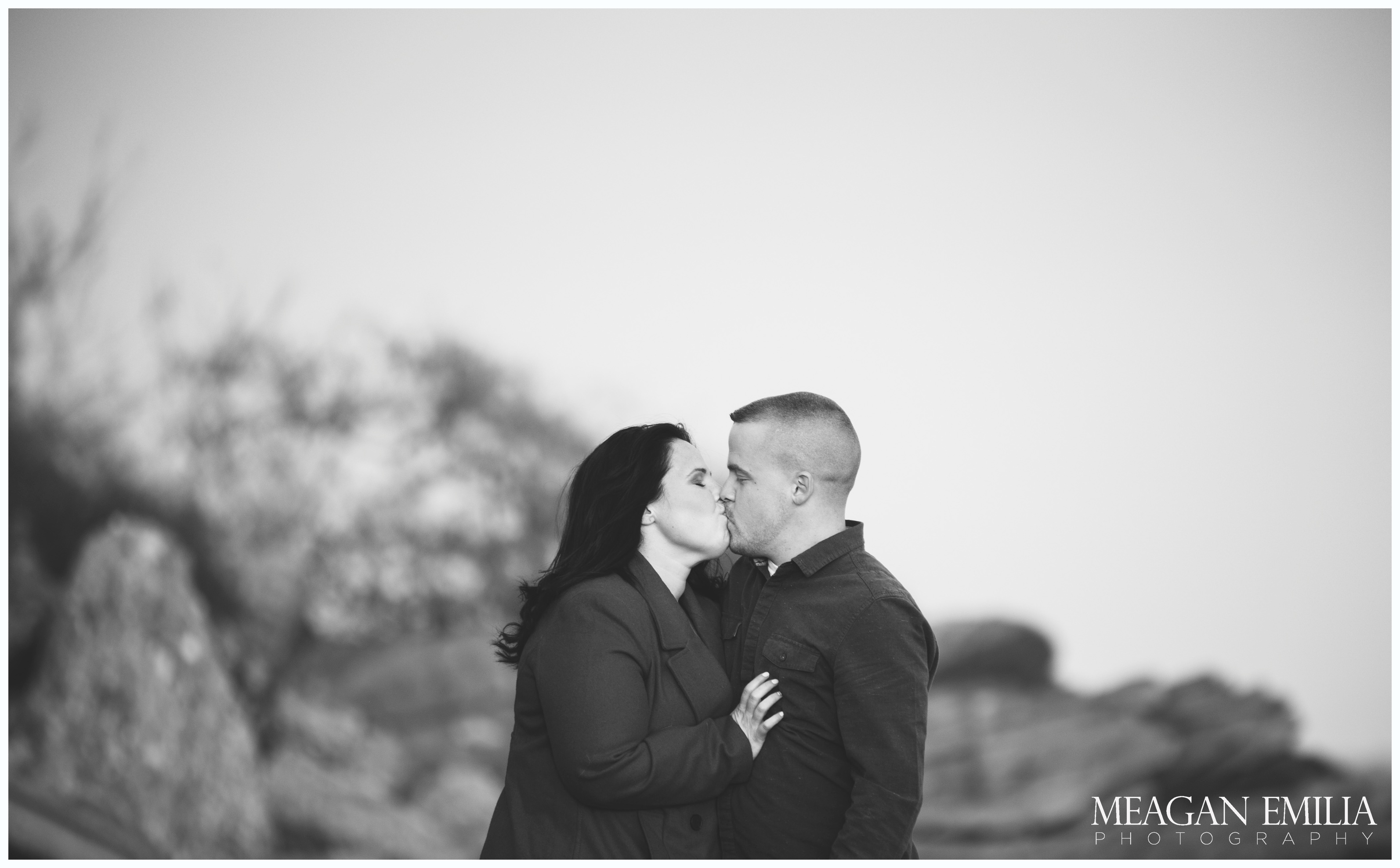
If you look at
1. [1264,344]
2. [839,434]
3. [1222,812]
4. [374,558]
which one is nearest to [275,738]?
[374,558]

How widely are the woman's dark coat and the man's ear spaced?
37 cm

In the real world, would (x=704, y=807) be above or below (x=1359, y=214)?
below

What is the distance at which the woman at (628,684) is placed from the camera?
2117 millimetres

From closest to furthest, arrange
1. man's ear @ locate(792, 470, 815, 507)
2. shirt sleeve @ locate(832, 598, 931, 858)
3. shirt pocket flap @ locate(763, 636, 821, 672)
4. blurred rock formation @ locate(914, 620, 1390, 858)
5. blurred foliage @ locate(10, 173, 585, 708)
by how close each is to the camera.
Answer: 1. shirt sleeve @ locate(832, 598, 931, 858)
2. shirt pocket flap @ locate(763, 636, 821, 672)
3. man's ear @ locate(792, 470, 815, 507)
4. blurred rock formation @ locate(914, 620, 1390, 858)
5. blurred foliage @ locate(10, 173, 585, 708)

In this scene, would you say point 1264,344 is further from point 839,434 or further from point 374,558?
point 374,558

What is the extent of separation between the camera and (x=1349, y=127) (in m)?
5.23

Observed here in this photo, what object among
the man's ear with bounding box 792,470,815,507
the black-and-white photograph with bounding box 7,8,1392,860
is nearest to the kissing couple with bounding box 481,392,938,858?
the man's ear with bounding box 792,470,815,507

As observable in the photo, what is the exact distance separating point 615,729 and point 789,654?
0.41 meters

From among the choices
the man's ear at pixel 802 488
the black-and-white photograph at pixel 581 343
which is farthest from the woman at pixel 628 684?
the black-and-white photograph at pixel 581 343

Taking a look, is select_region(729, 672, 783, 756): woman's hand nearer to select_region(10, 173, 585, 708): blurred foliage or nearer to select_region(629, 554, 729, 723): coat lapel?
select_region(629, 554, 729, 723): coat lapel

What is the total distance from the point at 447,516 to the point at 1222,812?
13.8ft

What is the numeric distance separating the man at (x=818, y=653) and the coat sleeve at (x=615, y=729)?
0.13 m

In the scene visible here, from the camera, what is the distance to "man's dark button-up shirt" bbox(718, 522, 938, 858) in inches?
80.8

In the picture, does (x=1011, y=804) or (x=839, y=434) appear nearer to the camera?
(x=839, y=434)
